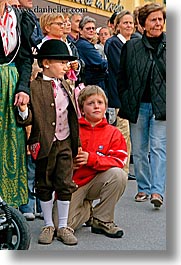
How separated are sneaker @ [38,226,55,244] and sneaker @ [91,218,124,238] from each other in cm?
30

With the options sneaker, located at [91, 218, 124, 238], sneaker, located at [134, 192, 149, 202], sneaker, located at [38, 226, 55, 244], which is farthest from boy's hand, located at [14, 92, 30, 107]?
sneaker, located at [134, 192, 149, 202]

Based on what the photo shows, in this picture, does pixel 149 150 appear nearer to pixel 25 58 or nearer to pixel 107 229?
pixel 107 229

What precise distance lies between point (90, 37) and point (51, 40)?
1255 mm

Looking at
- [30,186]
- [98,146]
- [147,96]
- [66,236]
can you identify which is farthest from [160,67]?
[66,236]

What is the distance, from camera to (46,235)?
3988 millimetres

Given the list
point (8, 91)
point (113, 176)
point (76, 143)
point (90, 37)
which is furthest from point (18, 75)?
point (90, 37)

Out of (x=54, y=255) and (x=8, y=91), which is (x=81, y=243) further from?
(x=8, y=91)

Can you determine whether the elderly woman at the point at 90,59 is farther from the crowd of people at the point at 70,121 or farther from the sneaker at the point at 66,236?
the sneaker at the point at 66,236

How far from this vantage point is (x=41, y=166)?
13.0ft

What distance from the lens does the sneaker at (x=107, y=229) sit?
13.6 feet

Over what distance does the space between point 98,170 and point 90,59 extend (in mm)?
1328

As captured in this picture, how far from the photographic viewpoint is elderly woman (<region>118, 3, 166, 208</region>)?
483 cm

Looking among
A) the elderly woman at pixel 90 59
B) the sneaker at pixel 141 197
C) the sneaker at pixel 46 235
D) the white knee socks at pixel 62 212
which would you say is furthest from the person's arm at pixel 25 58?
the sneaker at pixel 141 197

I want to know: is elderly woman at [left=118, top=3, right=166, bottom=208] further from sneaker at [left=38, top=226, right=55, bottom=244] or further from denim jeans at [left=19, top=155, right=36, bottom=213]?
sneaker at [left=38, top=226, right=55, bottom=244]
